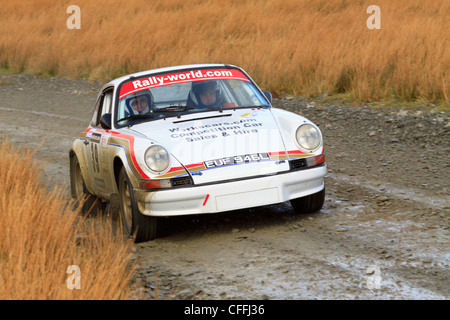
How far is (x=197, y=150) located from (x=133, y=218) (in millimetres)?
778

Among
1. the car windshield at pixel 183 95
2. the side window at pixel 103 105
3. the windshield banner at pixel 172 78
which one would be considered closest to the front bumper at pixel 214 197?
the car windshield at pixel 183 95

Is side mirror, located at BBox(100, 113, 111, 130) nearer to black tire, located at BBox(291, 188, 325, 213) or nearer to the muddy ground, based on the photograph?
the muddy ground

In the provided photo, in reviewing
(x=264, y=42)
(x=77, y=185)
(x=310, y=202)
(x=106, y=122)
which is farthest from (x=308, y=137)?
(x=264, y=42)

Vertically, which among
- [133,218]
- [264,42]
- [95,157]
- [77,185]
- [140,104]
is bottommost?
[77,185]

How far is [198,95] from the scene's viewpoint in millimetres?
7266

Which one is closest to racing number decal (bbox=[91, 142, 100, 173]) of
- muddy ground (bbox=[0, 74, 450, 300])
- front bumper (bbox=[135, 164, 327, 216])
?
muddy ground (bbox=[0, 74, 450, 300])

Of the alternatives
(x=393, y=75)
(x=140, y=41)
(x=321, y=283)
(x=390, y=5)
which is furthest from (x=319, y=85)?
(x=321, y=283)

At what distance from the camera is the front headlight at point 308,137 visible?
6406mm

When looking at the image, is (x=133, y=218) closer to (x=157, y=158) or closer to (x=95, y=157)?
(x=157, y=158)

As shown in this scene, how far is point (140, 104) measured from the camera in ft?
23.5

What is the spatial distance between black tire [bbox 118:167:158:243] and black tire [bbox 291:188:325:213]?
1.34 m

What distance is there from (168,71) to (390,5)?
12.4m

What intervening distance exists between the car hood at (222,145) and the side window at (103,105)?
1154 mm

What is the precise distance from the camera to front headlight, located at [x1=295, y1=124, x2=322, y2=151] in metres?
6.41
